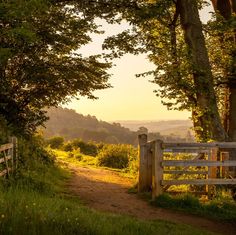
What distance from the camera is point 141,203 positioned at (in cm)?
1385

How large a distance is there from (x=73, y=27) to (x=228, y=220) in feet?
40.5

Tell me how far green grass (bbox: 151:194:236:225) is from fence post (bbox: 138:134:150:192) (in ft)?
6.78

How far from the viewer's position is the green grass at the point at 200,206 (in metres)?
12.6

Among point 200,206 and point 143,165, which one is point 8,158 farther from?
point 200,206

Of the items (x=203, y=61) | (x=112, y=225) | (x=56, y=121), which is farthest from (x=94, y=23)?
(x=56, y=121)

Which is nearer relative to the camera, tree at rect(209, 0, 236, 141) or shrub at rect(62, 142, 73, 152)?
tree at rect(209, 0, 236, 141)

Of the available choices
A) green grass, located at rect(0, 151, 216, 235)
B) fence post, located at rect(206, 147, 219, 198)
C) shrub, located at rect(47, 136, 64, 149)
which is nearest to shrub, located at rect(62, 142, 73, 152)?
shrub, located at rect(47, 136, 64, 149)

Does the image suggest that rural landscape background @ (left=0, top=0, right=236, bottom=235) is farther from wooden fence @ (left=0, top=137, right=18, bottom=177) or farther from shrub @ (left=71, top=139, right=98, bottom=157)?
shrub @ (left=71, top=139, right=98, bottom=157)

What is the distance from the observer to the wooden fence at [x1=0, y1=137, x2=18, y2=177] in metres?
13.4

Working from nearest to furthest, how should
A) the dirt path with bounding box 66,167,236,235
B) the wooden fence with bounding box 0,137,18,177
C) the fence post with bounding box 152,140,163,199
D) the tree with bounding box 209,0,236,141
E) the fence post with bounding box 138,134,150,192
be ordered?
the dirt path with bounding box 66,167,236,235
the wooden fence with bounding box 0,137,18,177
the fence post with bounding box 152,140,163,199
the fence post with bounding box 138,134,150,192
the tree with bounding box 209,0,236,141

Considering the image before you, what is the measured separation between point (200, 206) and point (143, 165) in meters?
3.25

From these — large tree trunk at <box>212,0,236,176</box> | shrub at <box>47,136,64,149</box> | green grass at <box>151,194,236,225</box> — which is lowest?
green grass at <box>151,194,236,225</box>

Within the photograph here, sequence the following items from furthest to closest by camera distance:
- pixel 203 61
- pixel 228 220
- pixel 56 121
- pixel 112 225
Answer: pixel 56 121, pixel 203 61, pixel 228 220, pixel 112 225

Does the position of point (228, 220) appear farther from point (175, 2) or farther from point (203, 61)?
point (175, 2)
